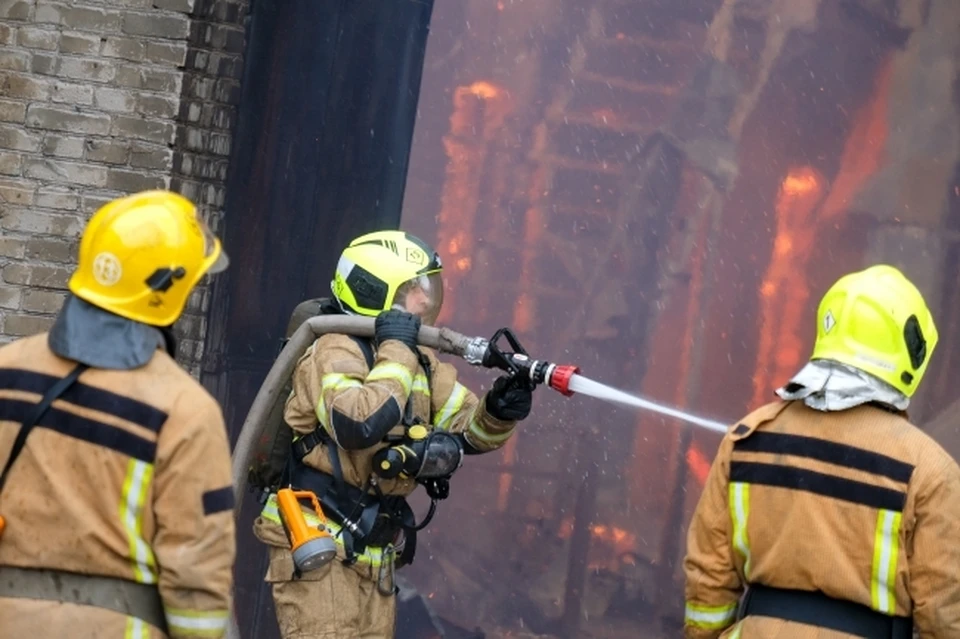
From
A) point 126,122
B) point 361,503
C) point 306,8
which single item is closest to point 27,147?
point 126,122

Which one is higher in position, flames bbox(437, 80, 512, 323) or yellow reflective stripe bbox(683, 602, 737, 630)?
flames bbox(437, 80, 512, 323)

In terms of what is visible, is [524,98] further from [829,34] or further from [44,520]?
[44,520]

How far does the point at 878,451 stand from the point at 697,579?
1.97ft

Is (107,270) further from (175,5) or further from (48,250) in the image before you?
(175,5)

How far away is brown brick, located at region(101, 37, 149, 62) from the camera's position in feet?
18.3

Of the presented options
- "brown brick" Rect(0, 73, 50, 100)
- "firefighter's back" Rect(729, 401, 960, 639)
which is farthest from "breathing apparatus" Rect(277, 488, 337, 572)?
"brown brick" Rect(0, 73, 50, 100)

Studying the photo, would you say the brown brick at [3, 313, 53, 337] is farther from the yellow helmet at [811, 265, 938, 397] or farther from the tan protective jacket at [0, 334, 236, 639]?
the yellow helmet at [811, 265, 938, 397]

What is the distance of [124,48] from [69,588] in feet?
9.57

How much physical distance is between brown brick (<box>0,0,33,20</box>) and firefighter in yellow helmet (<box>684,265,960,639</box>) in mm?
3351

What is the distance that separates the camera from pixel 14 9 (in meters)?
5.63

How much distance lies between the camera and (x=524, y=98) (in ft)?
23.0

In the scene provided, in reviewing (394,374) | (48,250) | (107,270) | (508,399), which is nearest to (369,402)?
(394,374)

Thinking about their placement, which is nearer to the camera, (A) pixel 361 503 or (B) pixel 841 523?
(B) pixel 841 523

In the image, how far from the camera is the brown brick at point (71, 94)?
5.59 metres
